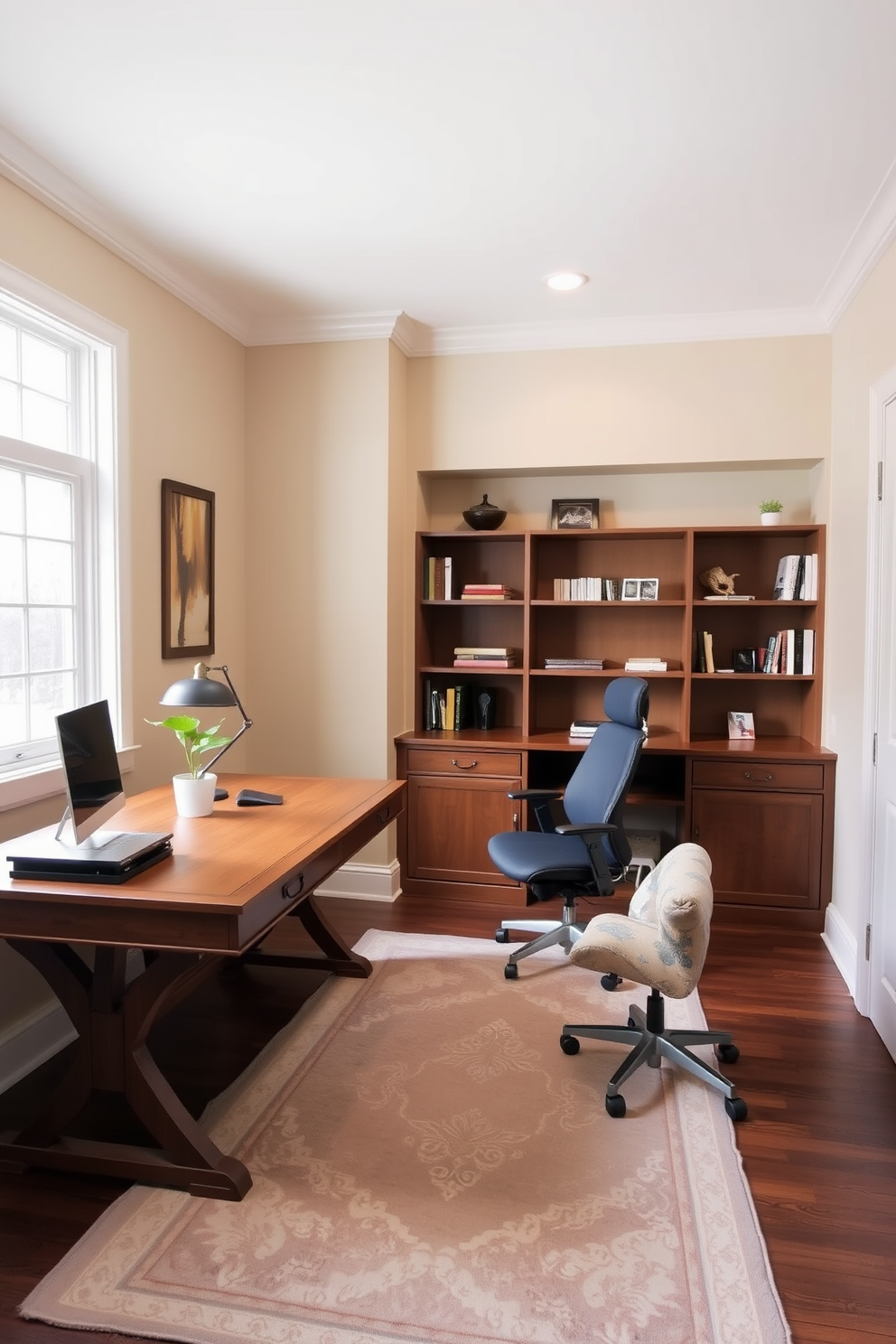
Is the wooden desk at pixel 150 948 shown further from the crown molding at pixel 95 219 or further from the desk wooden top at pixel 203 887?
the crown molding at pixel 95 219

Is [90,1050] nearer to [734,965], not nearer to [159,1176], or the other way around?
[159,1176]

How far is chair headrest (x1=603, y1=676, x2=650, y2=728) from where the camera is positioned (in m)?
3.31

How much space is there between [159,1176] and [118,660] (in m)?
1.77

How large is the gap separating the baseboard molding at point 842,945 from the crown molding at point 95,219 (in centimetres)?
369

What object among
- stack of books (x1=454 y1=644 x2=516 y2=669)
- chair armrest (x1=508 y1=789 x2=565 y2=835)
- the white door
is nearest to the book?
stack of books (x1=454 y1=644 x2=516 y2=669)

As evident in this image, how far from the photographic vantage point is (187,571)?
12.2ft

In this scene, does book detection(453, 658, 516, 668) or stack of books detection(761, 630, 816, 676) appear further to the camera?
book detection(453, 658, 516, 668)

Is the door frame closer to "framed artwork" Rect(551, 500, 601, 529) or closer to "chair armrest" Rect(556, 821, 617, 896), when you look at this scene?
"chair armrest" Rect(556, 821, 617, 896)

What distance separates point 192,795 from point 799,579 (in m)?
2.93

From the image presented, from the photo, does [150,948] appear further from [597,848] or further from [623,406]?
[623,406]

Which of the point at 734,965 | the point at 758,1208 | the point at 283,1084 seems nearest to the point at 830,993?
the point at 734,965

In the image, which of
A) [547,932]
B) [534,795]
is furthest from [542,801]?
[547,932]

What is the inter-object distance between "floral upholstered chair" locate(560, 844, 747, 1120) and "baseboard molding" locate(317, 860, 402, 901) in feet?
5.43

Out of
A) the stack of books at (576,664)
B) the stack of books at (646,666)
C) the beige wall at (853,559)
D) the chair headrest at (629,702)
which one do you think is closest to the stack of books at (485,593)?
the stack of books at (576,664)
